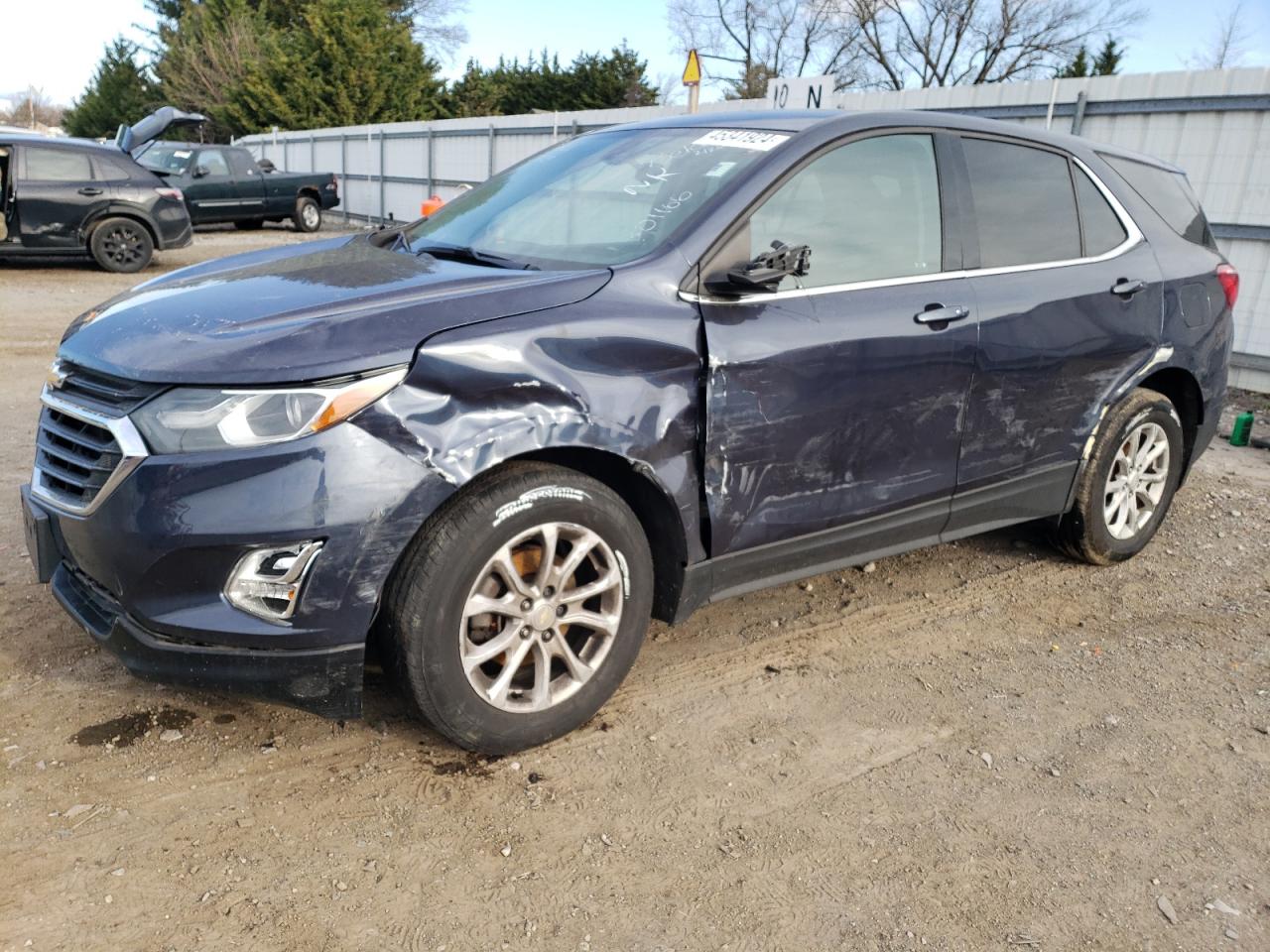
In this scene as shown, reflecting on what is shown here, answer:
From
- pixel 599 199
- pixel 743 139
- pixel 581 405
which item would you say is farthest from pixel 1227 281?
pixel 581 405

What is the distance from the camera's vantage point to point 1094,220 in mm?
4301

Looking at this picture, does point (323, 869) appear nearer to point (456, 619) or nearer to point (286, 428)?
point (456, 619)

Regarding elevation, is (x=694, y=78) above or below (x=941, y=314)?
above

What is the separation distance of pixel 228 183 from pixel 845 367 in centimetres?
1883

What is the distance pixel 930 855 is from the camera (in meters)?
2.70

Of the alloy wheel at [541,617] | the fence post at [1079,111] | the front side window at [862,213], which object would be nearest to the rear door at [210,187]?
the fence post at [1079,111]

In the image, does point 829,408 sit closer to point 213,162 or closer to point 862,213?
point 862,213

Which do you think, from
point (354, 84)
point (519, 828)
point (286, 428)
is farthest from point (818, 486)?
point (354, 84)

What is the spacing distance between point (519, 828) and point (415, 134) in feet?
67.1

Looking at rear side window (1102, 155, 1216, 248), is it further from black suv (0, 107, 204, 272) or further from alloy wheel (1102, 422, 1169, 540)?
black suv (0, 107, 204, 272)

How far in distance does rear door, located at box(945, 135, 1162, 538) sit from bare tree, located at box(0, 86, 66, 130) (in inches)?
3668

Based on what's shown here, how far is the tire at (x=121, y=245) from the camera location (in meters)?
13.2

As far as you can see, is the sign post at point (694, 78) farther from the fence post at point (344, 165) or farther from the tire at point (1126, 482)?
the fence post at point (344, 165)

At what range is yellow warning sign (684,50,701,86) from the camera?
31.5 ft
